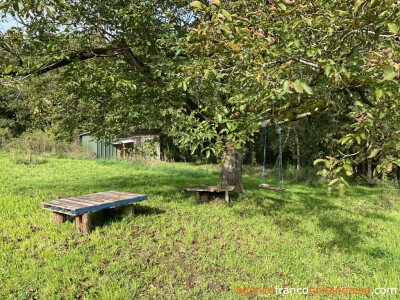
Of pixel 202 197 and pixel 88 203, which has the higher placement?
pixel 88 203

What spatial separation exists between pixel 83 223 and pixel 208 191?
3.09 m

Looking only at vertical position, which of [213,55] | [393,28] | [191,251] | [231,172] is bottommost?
[191,251]

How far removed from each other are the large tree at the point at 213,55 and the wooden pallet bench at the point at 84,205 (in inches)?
58.2

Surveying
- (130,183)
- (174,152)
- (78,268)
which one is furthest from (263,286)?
(174,152)

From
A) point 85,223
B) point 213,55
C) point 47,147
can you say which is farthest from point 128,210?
point 47,147

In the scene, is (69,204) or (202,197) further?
(202,197)

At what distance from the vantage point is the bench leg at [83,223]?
4.65 meters

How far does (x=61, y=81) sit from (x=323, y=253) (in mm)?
4860

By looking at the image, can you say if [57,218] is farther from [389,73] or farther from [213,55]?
[389,73]

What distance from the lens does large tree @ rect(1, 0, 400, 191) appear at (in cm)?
258

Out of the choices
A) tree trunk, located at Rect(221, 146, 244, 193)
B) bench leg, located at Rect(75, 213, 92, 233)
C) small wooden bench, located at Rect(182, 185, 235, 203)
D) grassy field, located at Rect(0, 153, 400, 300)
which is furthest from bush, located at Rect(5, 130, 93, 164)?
bench leg, located at Rect(75, 213, 92, 233)

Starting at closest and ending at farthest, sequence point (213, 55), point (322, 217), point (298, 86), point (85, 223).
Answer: point (298, 86)
point (213, 55)
point (85, 223)
point (322, 217)

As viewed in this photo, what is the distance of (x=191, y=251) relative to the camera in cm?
426

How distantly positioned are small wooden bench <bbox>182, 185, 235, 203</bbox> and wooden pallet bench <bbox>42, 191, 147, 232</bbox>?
1.75 metres
